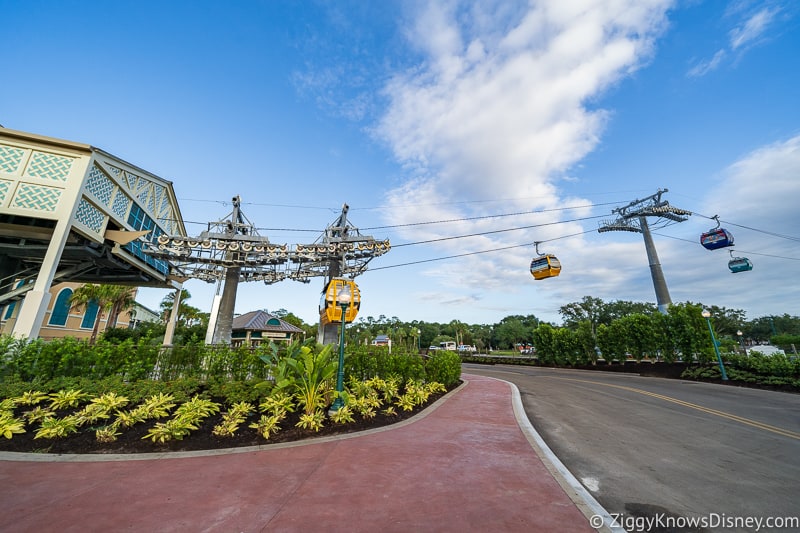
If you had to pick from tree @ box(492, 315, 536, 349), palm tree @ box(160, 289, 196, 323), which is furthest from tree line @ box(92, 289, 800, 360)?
tree @ box(492, 315, 536, 349)

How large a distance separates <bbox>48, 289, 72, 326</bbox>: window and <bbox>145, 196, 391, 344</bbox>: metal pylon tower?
15792 mm

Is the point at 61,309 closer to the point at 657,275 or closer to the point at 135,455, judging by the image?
the point at 135,455

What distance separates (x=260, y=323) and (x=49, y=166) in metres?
21.5

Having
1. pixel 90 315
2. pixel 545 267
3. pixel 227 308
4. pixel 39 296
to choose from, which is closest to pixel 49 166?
pixel 39 296

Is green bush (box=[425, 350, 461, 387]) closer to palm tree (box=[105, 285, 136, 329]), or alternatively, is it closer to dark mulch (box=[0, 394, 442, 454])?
dark mulch (box=[0, 394, 442, 454])

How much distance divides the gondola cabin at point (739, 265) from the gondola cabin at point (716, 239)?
1051 millimetres

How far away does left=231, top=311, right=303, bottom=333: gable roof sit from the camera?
2894 centimetres

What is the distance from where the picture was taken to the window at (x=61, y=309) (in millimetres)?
24078

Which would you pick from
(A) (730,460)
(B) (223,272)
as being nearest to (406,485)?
(A) (730,460)

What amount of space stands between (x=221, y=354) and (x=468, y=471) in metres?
7.60

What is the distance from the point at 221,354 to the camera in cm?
876

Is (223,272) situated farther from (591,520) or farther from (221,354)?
(591,520)

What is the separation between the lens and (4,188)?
1031 cm

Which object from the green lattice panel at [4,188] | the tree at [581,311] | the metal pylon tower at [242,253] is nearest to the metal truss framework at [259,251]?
the metal pylon tower at [242,253]
